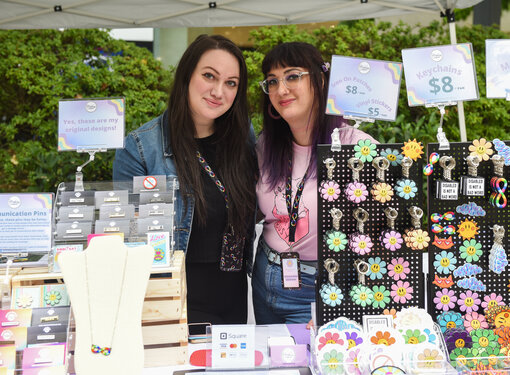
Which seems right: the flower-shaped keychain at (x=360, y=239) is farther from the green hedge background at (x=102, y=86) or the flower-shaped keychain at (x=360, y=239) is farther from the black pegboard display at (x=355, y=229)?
the green hedge background at (x=102, y=86)

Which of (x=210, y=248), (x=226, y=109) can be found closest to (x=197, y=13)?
(x=226, y=109)

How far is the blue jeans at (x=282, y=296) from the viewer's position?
1801 millimetres

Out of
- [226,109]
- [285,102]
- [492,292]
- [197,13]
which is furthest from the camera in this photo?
[197,13]

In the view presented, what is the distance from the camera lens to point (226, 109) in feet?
6.26

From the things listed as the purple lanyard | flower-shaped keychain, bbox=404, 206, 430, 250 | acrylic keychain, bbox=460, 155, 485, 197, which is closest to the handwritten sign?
the purple lanyard

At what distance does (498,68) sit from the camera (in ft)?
5.33

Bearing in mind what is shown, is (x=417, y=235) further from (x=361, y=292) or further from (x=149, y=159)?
(x=149, y=159)

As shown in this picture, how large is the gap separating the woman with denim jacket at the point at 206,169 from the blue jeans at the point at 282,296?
0.42 ft

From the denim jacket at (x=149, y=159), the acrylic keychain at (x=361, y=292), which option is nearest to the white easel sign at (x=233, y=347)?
the acrylic keychain at (x=361, y=292)

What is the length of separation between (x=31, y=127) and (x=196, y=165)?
12.7 feet

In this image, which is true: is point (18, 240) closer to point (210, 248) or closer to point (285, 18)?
point (210, 248)

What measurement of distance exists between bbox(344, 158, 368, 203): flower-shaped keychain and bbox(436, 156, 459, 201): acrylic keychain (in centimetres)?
21

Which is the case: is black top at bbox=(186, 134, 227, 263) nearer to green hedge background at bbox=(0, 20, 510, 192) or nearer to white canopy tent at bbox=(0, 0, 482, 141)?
white canopy tent at bbox=(0, 0, 482, 141)

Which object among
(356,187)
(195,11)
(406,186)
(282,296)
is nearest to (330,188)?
(356,187)
